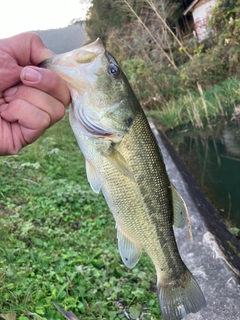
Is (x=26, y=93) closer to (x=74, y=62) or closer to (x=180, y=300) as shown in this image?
(x=74, y=62)

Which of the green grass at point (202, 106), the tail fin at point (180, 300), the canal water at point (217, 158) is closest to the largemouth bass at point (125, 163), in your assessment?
the tail fin at point (180, 300)

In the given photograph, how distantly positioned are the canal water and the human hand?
14.1 feet

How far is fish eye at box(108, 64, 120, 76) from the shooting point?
169 centimetres

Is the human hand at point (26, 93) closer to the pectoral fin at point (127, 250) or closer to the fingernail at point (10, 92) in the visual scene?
the fingernail at point (10, 92)

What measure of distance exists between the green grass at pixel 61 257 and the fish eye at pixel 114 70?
1.65m

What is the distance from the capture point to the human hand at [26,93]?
4.99 feet

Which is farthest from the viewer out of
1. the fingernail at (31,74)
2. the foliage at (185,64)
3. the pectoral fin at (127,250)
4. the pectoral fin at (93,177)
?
the foliage at (185,64)

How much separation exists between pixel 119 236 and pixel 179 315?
59 cm

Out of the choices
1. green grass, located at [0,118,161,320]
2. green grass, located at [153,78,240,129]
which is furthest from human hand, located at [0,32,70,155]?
green grass, located at [153,78,240,129]

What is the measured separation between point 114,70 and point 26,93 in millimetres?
423

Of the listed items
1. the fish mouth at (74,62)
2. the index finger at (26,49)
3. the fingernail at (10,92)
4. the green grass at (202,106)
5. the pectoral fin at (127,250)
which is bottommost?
the green grass at (202,106)

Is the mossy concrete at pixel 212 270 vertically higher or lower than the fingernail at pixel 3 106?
lower

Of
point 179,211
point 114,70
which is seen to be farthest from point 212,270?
point 114,70

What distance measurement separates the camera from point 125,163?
1749 millimetres
